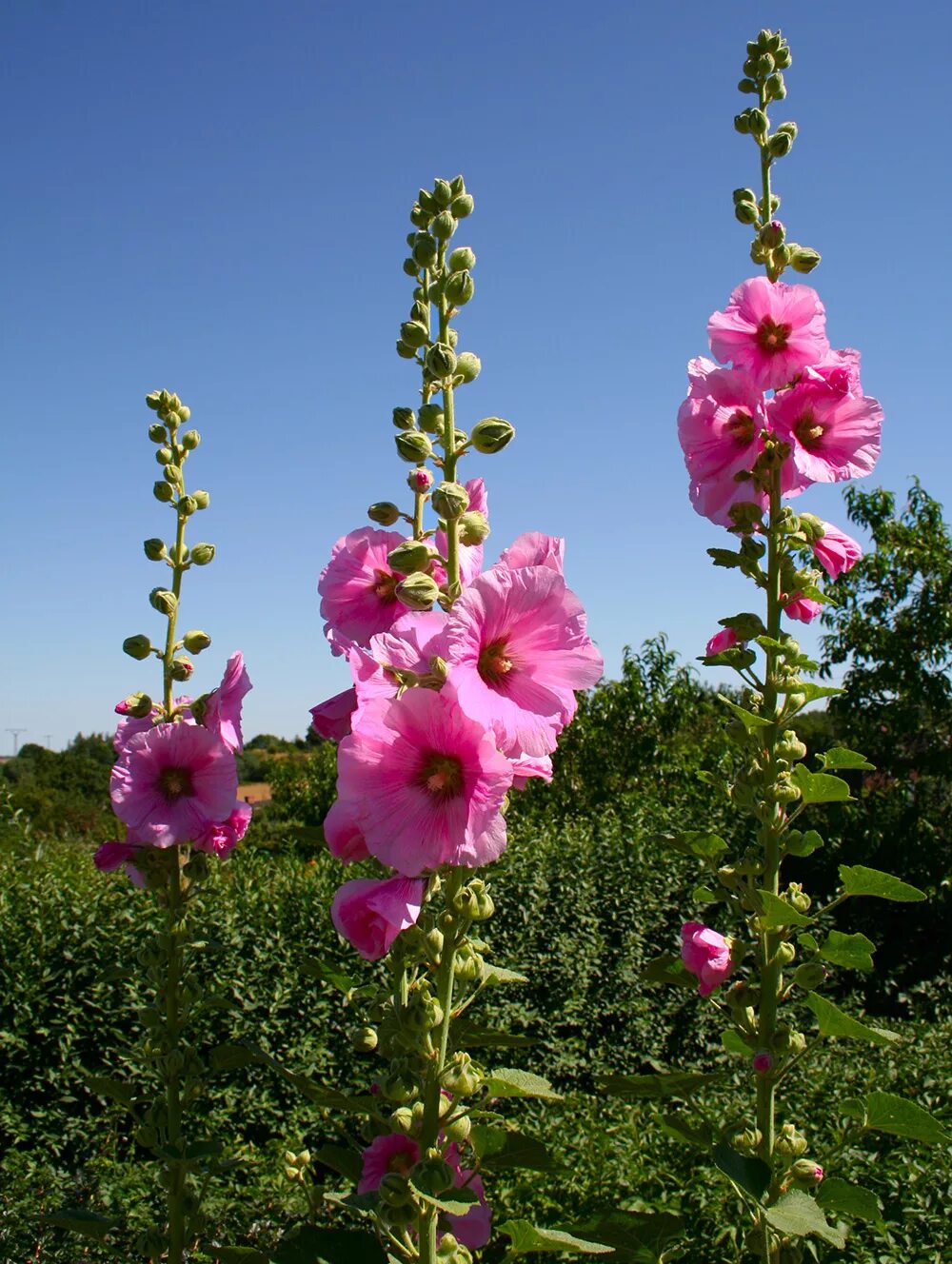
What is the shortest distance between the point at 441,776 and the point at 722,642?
3.73 feet

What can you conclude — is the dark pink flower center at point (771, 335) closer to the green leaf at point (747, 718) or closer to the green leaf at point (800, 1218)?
the green leaf at point (747, 718)

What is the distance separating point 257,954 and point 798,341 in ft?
14.5

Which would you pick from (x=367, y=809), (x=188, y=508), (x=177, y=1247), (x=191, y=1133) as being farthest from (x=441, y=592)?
(x=191, y=1133)

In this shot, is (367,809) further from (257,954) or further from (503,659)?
(257,954)

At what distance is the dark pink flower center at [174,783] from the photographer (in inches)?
73.4

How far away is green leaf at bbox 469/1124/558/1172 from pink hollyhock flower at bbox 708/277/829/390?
1491 mm

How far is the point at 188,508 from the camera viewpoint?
7.15ft

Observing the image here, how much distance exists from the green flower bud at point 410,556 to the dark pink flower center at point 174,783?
0.86 metres

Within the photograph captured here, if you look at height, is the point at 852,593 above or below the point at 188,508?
above

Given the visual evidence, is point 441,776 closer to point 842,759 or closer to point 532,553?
point 532,553

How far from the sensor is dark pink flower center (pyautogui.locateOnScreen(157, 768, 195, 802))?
6.12 ft

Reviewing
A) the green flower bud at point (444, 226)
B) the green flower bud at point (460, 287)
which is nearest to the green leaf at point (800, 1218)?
the green flower bud at point (460, 287)

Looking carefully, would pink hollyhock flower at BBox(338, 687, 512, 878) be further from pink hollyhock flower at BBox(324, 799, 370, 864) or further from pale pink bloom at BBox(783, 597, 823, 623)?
pale pink bloom at BBox(783, 597, 823, 623)

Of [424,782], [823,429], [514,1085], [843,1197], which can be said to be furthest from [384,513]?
[843,1197]
